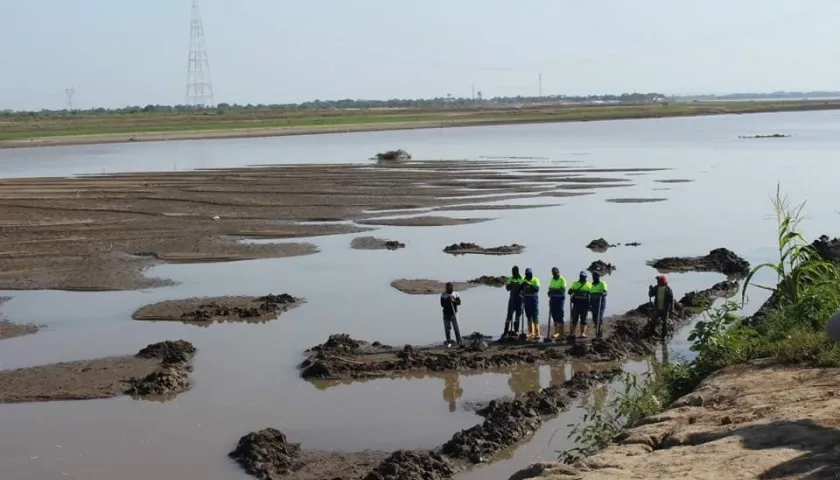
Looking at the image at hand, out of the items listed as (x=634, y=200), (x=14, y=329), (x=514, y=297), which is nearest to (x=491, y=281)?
(x=514, y=297)

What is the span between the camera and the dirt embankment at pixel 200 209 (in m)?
28.9

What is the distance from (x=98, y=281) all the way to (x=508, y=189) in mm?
23615

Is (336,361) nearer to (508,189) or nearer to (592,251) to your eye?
(592,251)

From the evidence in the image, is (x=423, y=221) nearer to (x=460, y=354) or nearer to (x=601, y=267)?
(x=601, y=267)

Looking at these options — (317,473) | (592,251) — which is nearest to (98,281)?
(592,251)

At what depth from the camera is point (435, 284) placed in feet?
79.7

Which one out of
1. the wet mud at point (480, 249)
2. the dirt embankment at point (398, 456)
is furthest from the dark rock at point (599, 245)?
the dirt embankment at point (398, 456)

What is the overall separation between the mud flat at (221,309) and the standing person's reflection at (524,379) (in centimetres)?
652

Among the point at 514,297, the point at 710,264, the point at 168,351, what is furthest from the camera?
the point at 710,264

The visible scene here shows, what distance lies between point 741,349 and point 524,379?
4069 mm

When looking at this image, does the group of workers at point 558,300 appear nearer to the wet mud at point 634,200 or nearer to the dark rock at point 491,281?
the dark rock at point 491,281

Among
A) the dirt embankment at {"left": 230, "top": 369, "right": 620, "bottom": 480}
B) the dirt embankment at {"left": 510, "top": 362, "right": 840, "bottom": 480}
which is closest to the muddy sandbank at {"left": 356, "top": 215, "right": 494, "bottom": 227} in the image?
the dirt embankment at {"left": 230, "top": 369, "right": 620, "bottom": 480}

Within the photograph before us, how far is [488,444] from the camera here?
12906mm

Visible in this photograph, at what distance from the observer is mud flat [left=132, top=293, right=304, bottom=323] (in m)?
Result: 21.5
